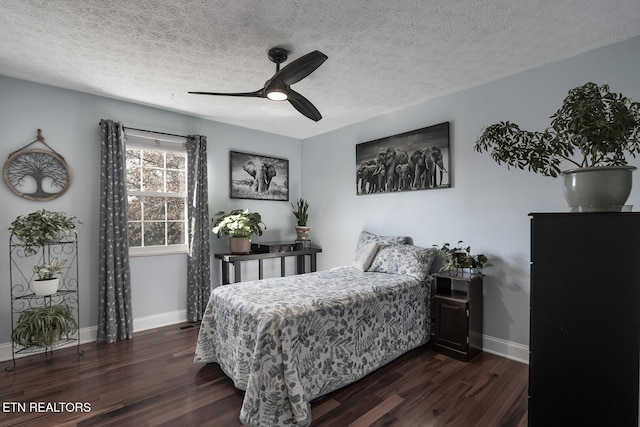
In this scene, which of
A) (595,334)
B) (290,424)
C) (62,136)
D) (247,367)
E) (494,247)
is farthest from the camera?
(62,136)

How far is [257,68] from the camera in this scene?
266 centimetres

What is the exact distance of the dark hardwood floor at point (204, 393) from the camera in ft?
6.38

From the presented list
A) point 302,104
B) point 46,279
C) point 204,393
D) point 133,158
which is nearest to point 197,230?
point 133,158

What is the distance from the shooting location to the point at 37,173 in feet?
9.71

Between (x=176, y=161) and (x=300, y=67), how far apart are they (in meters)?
2.56

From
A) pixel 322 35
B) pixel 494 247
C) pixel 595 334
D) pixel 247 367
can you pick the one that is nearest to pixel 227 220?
pixel 247 367

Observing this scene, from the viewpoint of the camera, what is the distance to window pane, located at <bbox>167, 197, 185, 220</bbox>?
3854 mm

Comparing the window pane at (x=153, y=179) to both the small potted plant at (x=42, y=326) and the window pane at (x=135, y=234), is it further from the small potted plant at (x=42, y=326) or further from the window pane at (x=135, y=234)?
the small potted plant at (x=42, y=326)

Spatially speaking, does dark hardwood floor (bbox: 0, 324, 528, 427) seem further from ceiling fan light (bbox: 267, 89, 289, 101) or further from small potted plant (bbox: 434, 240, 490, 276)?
ceiling fan light (bbox: 267, 89, 289, 101)

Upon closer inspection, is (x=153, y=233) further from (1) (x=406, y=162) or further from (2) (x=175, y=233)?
(1) (x=406, y=162)

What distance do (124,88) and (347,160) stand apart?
273cm

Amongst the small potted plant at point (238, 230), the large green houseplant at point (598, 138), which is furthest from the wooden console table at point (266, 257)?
the large green houseplant at point (598, 138)

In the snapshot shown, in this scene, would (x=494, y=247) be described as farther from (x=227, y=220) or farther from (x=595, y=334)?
(x=227, y=220)

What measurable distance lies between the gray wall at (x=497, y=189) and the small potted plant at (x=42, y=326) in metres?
3.37
